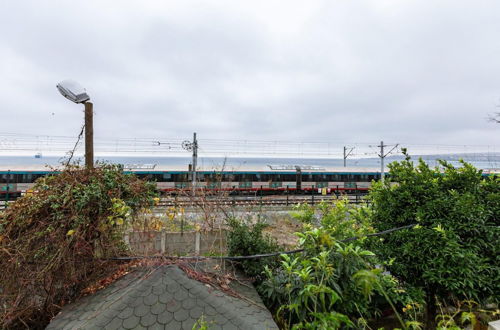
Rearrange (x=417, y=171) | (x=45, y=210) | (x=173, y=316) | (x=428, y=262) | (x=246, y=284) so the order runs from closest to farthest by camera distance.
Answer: (x=173, y=316) → (x=45, y=210) → (x=428, y=262) → (x=246, y=284) → (x=417, y=171)

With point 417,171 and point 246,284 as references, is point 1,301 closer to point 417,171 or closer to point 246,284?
point 246,284

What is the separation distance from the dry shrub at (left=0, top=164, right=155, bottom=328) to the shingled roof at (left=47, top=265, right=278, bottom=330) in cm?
40

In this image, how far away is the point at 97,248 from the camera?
2.88 metres

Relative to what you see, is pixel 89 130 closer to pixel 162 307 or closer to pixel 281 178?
pixel 162 307

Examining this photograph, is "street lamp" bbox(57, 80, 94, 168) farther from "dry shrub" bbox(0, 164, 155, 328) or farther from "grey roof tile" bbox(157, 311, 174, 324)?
"grey roof tile" bbox(157, 311, 174, 324)

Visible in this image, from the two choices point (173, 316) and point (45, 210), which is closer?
point (173, 316)

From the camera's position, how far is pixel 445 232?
2.75 metres

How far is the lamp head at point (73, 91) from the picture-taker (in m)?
3.04

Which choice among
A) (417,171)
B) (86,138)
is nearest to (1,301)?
(86,138)

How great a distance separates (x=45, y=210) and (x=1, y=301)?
1.17 metres

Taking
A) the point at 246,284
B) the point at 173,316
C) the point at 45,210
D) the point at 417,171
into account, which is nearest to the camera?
the point at 173,316

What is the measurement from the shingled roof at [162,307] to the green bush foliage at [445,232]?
1890 millimetres

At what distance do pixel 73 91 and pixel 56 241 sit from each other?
1.89 m

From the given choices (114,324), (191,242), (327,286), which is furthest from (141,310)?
(191,242)
